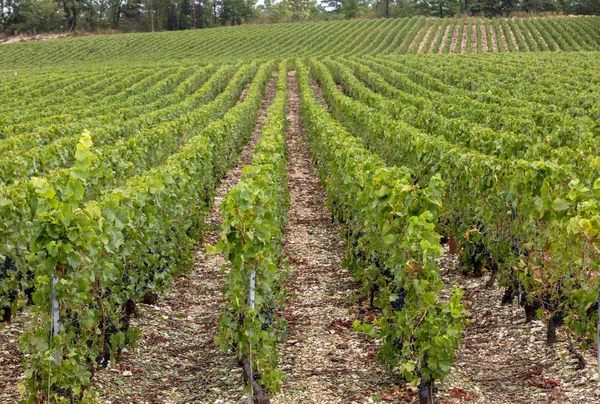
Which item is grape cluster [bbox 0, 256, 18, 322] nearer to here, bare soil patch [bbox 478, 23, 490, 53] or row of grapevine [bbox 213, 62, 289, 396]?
row of grapevine [bbox 213, 62, 289, 396]

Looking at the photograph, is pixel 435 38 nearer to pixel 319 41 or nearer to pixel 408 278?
pixel 319 41

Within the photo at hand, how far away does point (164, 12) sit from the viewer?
96625mm

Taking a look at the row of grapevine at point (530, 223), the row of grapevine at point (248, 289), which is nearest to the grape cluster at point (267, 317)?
the row of grapevine at point (248, 289)

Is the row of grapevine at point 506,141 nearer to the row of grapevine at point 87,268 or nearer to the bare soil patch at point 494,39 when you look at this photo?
the row of grapevine at point 87,268

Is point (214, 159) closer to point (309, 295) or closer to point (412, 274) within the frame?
point (309, 295)

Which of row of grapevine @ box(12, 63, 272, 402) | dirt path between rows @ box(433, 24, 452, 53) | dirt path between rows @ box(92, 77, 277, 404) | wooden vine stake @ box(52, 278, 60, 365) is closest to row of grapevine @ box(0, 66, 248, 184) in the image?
row of grapevine @ box(12, 63, 272, 402)

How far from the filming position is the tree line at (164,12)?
8669 centimetres

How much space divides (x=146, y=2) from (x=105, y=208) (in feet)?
322

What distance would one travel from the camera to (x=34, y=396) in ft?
17.8

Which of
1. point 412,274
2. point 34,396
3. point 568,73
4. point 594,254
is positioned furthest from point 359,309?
point 568,73

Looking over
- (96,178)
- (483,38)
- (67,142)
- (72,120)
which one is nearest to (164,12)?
(483,38)

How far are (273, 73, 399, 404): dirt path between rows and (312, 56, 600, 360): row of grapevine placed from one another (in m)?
1.88

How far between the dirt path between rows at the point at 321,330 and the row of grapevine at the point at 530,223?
1875 millimetres

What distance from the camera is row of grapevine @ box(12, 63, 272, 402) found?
5434 millimetres
